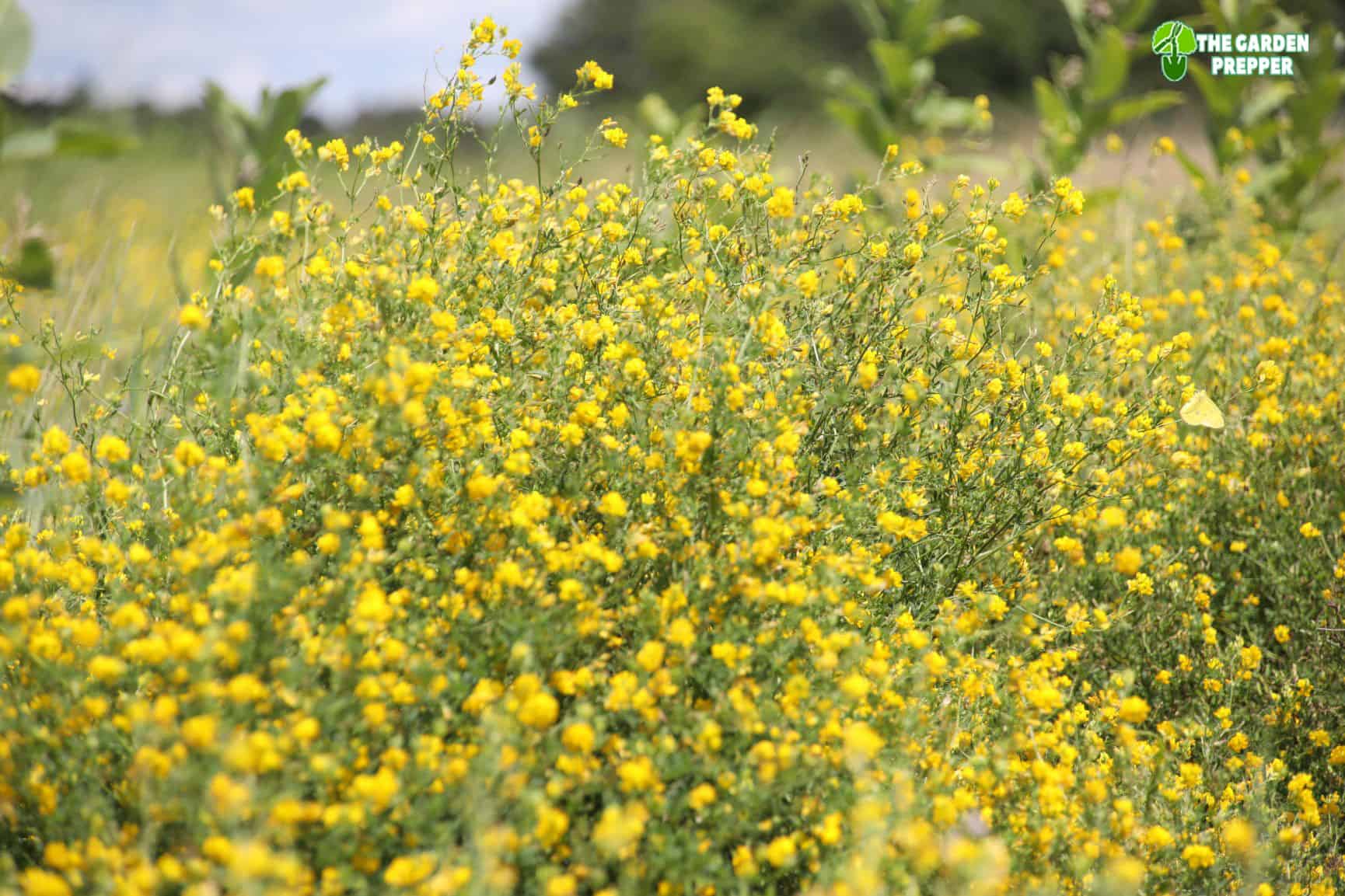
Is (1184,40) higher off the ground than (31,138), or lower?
higher

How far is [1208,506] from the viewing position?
306cm

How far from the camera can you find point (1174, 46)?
470 centimetres

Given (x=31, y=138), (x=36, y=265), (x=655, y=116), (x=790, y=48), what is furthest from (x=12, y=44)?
(x=790, y=48)

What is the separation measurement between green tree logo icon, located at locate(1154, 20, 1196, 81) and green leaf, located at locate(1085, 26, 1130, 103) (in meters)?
0.35

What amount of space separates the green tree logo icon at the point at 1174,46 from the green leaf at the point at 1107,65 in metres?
0.35

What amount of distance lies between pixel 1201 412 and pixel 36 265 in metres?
2.75

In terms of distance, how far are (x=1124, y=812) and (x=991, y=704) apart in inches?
13.0

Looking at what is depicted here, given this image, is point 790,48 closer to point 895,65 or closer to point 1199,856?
point 895,65

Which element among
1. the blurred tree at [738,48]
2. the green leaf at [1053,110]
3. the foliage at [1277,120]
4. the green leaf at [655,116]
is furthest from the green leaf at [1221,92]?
the blurred tree at [738,48]

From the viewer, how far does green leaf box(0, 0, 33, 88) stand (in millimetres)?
1836

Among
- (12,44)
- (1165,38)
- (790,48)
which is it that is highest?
(790,48)

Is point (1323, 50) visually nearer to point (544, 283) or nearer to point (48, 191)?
point (544, 283)

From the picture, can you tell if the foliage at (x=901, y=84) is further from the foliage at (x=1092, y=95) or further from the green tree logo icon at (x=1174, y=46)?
the green tree logo icon at (x=1174, y=46)

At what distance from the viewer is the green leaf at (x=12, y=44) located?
1.84 meters
